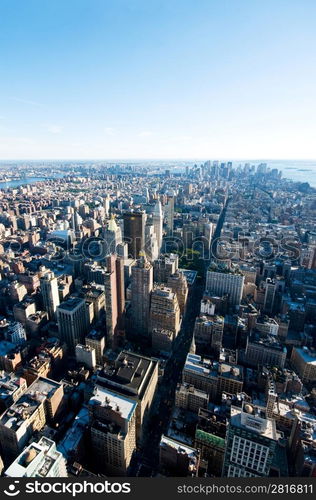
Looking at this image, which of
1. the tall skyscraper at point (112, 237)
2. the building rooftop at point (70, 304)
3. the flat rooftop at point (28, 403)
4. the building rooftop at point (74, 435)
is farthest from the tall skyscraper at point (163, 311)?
the tall skyscraper at point (112, 237)

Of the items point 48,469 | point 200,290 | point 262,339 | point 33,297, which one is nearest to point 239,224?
point 200,290

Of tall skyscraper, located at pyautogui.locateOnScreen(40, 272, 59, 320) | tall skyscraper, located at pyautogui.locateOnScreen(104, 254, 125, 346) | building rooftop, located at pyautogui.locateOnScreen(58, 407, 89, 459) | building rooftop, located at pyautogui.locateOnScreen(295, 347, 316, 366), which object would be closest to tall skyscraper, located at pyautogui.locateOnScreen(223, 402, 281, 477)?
building rooftop, located at pyautogui.locateOnScreen(58, 407, 89, 459)

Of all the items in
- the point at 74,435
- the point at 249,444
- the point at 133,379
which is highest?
the point at 249,444

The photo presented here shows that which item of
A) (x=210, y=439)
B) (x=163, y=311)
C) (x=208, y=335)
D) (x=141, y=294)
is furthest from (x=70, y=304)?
(x=210, y=439)

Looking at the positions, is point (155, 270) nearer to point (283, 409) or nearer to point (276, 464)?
point (283, 409)

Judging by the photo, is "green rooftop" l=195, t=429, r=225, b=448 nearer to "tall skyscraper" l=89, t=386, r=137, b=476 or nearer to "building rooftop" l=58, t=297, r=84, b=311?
"tall skyscraper" l=89, t=386, r=137, b=476

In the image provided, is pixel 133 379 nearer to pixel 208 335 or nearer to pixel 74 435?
pixel 74 435

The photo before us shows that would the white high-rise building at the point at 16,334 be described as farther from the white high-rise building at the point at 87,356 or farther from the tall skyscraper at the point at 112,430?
the tall skyscraper at the point at 112,430
